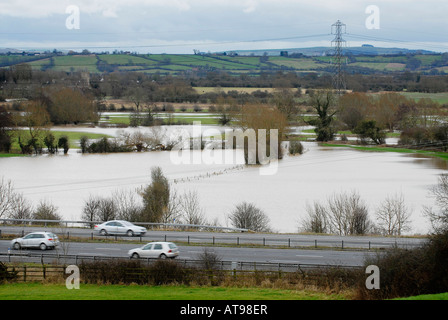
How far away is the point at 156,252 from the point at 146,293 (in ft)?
16.1

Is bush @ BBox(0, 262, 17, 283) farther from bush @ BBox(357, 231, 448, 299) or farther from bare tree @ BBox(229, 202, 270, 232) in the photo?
bare tree @ BBox(229, 202, 270, 232)

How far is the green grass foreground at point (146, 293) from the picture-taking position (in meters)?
14.3

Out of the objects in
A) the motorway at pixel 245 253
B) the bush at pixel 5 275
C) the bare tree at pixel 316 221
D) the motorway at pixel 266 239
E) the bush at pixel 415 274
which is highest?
the bush at pixel 415 274

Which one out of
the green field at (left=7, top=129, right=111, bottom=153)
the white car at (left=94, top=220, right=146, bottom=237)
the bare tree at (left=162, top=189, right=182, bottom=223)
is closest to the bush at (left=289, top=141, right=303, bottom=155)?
the green field at (left=7, top=129, right=111, bottom=153)

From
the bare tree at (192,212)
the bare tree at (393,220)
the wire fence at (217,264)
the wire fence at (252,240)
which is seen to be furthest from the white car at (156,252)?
the bare tree at (393,220)

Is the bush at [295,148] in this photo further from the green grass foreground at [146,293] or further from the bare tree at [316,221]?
the green grass foreground at [146,293]

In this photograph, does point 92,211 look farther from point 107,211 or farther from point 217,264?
point 217,264

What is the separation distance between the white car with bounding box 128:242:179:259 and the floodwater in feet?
37.2

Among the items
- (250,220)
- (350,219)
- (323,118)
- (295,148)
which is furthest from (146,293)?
(323,118)

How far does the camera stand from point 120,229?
84.8 ft

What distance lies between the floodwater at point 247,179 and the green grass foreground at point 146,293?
1484 cm
